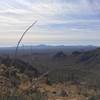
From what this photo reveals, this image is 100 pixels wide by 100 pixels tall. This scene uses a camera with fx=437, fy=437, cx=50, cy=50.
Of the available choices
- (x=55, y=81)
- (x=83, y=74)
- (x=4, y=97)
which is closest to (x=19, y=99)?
(x=4, y=97)

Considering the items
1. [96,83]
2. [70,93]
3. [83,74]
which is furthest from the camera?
[83,74]

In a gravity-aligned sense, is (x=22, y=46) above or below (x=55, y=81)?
above

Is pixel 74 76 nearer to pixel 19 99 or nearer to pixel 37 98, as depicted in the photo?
pixel 37 98

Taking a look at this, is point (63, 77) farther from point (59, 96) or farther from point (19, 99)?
point (19, 99)

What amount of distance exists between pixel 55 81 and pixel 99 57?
25942mm

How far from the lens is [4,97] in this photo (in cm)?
630

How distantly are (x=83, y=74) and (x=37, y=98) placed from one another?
2657cm

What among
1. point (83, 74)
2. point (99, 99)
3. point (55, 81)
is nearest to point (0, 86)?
point (99, 99)

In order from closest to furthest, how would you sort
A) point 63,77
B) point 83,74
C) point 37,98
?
point 37,98 < point 63,77 < point 83,74

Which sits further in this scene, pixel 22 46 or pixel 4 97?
pixel 4 97

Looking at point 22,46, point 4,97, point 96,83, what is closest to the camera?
point 22,46

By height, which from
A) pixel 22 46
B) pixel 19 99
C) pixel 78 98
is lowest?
pixel 78 98

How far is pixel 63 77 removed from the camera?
34.6 m

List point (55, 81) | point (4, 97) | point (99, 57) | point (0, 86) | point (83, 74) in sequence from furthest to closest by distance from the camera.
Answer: point (99, 57) → point (83, 74) → point (55, 81) → point (4, 97) → point (0, 86)
